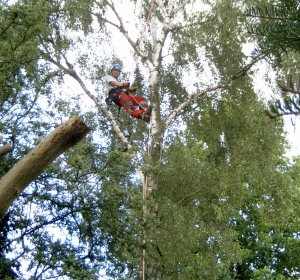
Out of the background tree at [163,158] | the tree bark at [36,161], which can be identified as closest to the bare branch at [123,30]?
Answer: the background tree at [163,158]

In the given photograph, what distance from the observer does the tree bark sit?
10.2 feet

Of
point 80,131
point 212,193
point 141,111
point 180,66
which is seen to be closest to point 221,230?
point 212,193

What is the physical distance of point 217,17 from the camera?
11242 mm

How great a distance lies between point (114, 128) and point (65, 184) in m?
3.60

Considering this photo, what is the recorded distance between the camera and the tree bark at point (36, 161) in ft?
10.2

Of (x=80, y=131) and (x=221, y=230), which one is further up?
(x=221, y=230)

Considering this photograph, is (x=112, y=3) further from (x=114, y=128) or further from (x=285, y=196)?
(x=285, y=196)

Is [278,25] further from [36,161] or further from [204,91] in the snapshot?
[204,91]

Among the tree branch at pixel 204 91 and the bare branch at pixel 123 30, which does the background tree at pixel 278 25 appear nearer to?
the tree branch at pixel 204 91

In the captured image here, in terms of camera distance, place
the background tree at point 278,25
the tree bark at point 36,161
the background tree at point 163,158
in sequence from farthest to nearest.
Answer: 1. the background tree at point 163,158
2. the tree bark at point 36,161
3. the background tree at point 278,25

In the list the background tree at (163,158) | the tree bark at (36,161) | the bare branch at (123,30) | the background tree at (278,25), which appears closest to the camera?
the background tree at (278,25)

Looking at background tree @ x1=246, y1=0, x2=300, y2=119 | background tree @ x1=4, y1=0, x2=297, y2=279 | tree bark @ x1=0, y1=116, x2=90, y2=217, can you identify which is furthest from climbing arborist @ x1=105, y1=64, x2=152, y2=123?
background tree @ x1=246, y1=0, x2=300, y2=119

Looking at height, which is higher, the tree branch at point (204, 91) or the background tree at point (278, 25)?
the tree branch at point (204, 91)

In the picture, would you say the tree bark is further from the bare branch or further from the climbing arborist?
the bare branch
